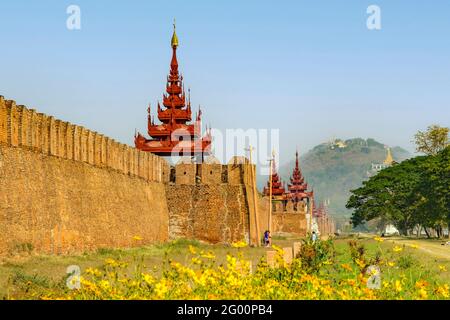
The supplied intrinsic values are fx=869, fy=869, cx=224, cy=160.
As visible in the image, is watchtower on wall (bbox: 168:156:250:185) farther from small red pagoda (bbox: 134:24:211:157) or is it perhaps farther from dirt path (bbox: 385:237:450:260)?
small red pagoda (bbox: 134:24:211:157)

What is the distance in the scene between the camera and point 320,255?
64.3ft

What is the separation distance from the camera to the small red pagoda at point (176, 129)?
199 ft

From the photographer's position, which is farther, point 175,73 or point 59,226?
point 175,73

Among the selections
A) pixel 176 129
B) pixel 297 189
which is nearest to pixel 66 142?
pixel 176 129

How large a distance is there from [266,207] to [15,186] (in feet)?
109

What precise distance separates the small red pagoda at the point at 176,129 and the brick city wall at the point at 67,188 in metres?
23.4

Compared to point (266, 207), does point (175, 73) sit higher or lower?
higher

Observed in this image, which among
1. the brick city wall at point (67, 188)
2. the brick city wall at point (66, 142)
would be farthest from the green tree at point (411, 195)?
the brick city wall at point (67, 188)

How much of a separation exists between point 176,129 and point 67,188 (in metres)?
34.3

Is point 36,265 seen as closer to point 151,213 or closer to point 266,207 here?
point 151,213

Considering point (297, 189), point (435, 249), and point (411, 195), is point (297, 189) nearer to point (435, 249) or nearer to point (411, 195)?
point (411, 195)
